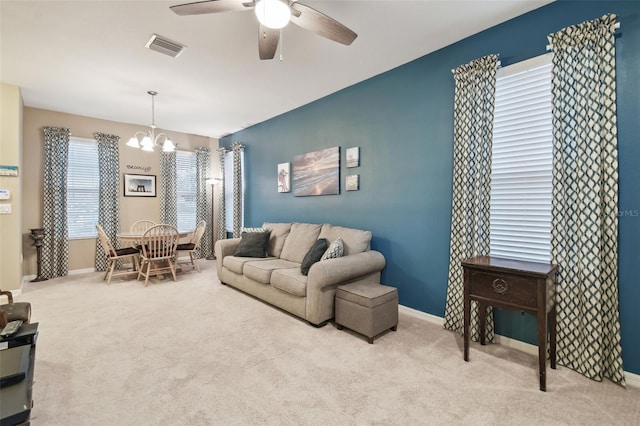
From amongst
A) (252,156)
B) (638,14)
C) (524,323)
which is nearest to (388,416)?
(524,323)

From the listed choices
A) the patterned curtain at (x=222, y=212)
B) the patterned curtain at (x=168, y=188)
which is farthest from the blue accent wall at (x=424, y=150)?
the patterned curtain at (x=168, y=188)

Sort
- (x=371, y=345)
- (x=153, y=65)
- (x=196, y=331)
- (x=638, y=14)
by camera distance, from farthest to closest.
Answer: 1. (x=153, y=65)
2. (x=196, y=331)
3. (x=371, y=345)
4. (x=638, y=14)

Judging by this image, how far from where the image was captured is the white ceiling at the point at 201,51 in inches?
94.6

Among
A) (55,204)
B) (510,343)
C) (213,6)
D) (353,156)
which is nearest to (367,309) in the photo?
(510,343)

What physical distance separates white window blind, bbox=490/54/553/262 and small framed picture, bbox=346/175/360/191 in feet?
5.14

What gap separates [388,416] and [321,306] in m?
1.24

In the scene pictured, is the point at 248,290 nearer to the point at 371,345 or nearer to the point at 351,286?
the point at 351,286

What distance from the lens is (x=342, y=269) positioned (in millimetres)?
2896

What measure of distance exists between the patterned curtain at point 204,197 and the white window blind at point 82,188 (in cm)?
178

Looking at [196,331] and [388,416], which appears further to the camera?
[196,331]

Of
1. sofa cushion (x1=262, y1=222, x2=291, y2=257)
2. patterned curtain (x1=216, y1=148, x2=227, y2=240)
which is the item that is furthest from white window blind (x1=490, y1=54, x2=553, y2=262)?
patterned curtain (x1=216, y1=148, x2=227, y2=240)

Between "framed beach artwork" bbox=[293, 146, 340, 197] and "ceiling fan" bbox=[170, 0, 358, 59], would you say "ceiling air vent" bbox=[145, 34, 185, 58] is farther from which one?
"framed beach artwork" bbox=[293, 146, 340, 197]

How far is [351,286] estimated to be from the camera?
114 inches

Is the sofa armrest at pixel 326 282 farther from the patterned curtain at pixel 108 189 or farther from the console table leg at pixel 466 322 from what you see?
the patterned curtain at pixel 108 189
